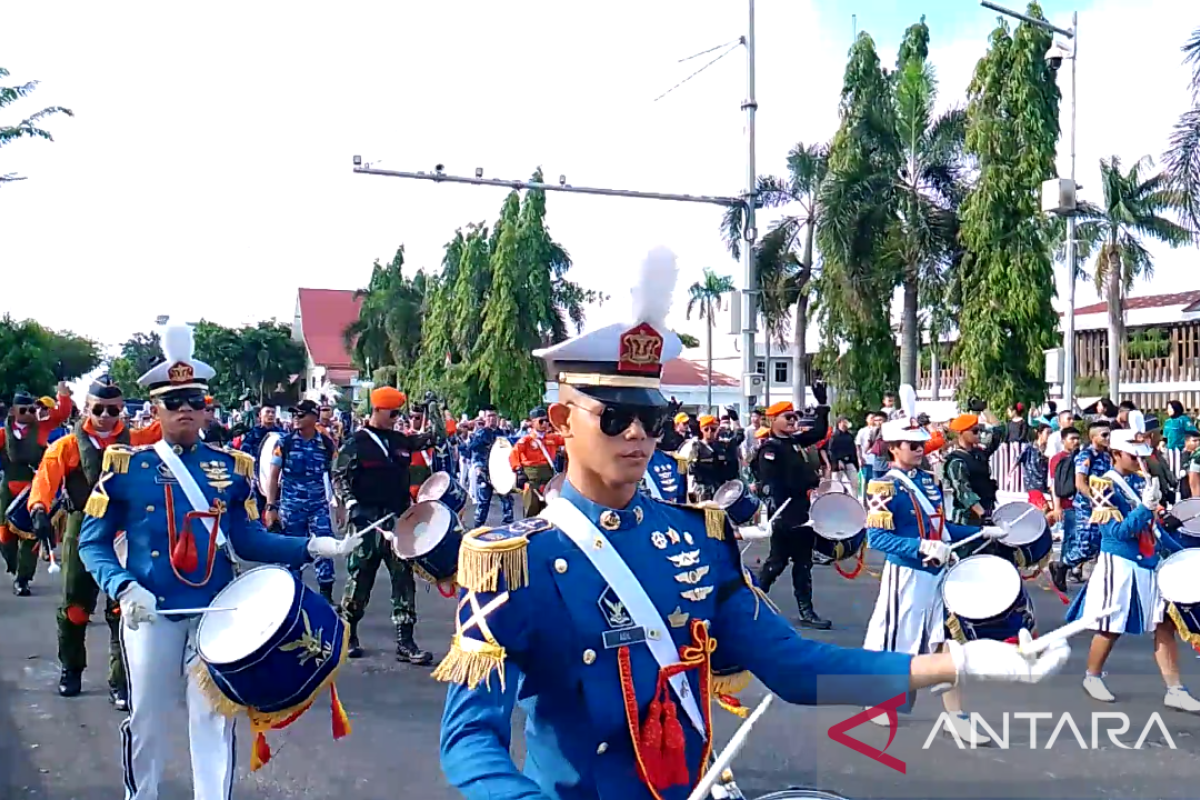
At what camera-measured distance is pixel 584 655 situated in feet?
8.25

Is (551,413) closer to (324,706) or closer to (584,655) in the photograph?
(584,655)

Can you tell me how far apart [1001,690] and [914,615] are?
1054mm

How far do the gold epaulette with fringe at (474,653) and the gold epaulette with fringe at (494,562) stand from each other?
27mm

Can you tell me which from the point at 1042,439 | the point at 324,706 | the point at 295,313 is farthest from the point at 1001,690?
the point at 295,313

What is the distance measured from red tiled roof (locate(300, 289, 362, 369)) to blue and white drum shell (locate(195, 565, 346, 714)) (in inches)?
3246

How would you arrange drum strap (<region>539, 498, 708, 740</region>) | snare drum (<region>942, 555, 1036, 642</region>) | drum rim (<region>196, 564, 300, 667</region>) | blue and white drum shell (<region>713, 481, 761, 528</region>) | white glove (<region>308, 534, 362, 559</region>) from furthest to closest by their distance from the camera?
blue and white drum shell (<region>713, 481, 761, 528</region>)
snare drum (<region>942, 555, 1036, 642</region>)
white glove (<region>308, 534, 362, 559</region>)
drum rim (<region>196, 564, 300, 667</region>)
drum strap (<region>539, 498, 708, 740</region>)

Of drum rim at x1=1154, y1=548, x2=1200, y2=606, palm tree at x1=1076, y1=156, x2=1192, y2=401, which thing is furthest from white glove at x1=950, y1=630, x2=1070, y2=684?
palm tree at x1=1076, y1=156, x2=1192, y2=401

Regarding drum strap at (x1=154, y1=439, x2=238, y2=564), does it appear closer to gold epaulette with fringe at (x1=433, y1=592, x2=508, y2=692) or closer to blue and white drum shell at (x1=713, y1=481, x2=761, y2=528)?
gold epaulette with fringe at (x1=433, y1=592, x2=508, y2=692)

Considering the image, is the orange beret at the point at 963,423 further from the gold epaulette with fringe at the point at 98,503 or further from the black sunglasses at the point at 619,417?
the black sunglasses at the point at 619,417

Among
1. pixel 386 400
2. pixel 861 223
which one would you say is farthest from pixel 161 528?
pixel 861 223

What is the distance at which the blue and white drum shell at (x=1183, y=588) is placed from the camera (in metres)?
7.32

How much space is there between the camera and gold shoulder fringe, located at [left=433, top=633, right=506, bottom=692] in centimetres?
236

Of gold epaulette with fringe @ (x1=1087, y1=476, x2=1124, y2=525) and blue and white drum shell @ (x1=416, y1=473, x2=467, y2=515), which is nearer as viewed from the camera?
gold epaulette with fringe @ (x1=1087, y1=476, x2=1124, y2=525)

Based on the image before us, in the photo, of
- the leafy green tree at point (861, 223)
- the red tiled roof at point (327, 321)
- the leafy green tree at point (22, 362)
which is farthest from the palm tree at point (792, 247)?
the red tiled roof at point (327, 321)
